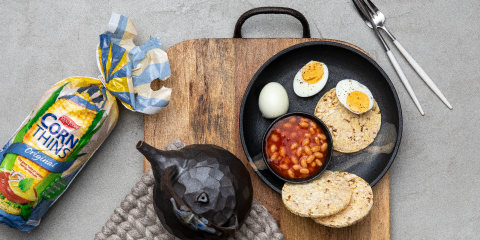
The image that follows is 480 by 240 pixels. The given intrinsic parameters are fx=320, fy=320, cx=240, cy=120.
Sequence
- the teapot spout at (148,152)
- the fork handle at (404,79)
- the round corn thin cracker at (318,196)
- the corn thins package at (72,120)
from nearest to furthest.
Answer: the teapot spout at (148,152) → the round corn thin cracker at (318,196) → the corn thins package at (72,120) → the fork handle at (404,79)

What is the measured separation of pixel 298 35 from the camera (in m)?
1.32

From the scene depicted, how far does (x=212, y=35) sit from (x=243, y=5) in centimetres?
18

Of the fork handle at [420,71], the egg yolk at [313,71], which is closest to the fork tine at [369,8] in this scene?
the fork handle at [420,71]

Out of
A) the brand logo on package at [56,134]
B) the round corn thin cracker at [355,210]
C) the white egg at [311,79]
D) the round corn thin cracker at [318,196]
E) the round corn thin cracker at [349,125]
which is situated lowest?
the round corn thin cracker at [355,210]

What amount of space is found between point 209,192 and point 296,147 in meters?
0.37

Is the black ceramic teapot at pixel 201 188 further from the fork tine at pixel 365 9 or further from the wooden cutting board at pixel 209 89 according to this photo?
the fork tine at pixel 365 9

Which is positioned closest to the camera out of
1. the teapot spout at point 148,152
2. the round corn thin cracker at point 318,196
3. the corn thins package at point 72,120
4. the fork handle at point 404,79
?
the teapot spout at point 148,152

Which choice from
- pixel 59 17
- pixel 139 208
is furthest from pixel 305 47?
pixel 59 17

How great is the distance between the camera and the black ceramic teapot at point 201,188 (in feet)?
2.55

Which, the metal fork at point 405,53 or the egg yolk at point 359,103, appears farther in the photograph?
the metal fork at point 405,53

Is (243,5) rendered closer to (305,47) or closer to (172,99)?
(305,47)

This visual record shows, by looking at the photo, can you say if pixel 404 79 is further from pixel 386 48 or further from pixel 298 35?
pixel 298 35

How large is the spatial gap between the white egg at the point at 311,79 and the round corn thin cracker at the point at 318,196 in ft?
1.01

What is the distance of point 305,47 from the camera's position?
44.8 inches
